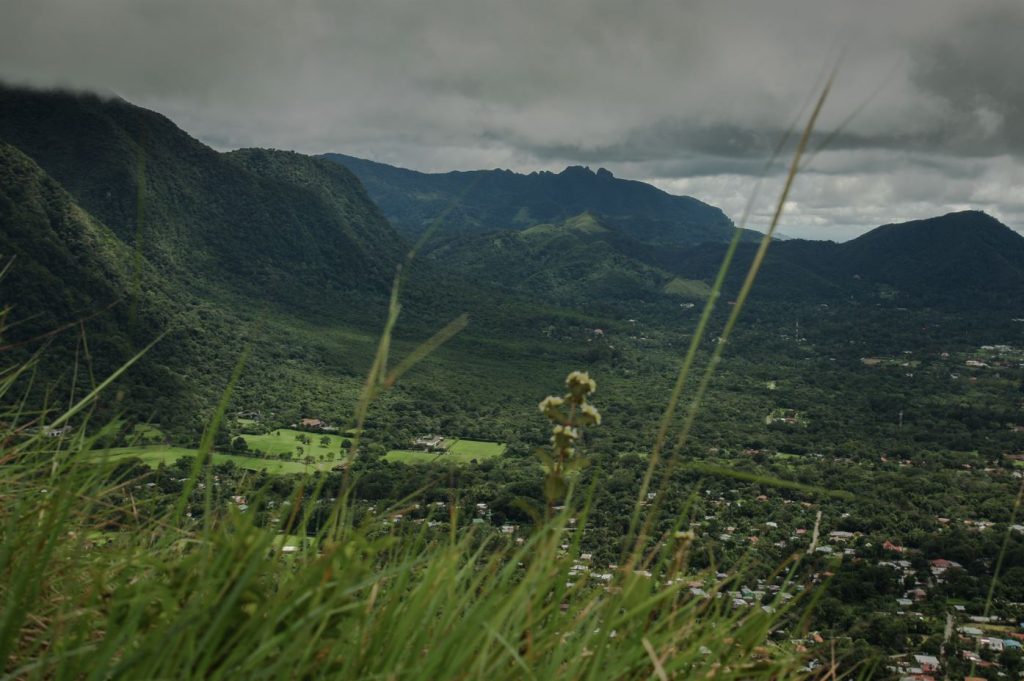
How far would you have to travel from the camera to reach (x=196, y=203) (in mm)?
118062

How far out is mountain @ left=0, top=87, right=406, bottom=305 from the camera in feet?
332

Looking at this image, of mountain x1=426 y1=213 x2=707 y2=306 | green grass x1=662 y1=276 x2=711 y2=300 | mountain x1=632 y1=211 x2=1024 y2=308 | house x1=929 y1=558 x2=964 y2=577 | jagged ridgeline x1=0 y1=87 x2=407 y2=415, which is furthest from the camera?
mountain x1=426 y1=213 x2=707 y2=306

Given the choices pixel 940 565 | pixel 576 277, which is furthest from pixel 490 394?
pixel 576 277

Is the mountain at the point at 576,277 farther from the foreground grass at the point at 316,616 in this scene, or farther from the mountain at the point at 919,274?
the foreground grass at the point at 316,616

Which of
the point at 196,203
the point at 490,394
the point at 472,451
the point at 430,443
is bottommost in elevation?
the point at 472,451

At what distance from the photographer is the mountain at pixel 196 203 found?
332 feet

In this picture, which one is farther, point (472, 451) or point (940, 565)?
point (472, 451)

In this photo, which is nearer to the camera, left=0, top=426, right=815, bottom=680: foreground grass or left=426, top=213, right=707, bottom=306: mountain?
left=0, top=426, right=815, bottom=680: foreground grass

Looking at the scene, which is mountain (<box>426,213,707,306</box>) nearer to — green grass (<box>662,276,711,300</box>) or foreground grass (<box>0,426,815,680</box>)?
green grass (<box>662,276,711,300</box>)

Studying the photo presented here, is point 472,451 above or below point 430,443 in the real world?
below

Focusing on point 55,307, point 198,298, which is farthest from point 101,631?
point 198,298

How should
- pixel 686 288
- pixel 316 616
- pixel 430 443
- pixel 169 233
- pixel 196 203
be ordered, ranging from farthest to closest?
pixel 686 288 < pixel 196 203 < pixel 169 233 < pixel 430 443 < pixel 316 616

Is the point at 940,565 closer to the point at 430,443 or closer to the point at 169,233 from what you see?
the point at 430,443

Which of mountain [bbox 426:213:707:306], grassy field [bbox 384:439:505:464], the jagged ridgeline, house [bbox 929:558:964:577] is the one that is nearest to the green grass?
mountain [bbox 426:213:707:306]
